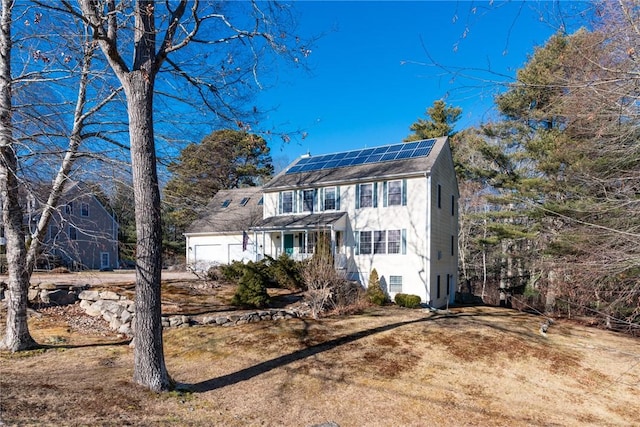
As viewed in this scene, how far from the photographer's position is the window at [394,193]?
16.5m

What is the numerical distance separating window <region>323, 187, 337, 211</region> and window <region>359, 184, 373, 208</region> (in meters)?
1.50

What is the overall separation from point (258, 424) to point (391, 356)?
402cm

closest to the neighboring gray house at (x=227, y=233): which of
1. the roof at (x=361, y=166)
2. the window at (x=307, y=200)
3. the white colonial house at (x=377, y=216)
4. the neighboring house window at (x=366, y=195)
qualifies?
the white colonial house at (x=377, y=216)

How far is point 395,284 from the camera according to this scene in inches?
642

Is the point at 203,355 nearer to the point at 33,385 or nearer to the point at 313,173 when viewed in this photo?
the point at 33,385

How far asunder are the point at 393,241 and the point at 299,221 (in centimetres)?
477

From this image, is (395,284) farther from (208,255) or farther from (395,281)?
(208,255)

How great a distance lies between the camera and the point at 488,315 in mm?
14758

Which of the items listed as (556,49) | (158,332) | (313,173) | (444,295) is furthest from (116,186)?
(556,49)

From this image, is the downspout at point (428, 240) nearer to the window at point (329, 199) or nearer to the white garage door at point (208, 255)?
the window at point (329, 199)

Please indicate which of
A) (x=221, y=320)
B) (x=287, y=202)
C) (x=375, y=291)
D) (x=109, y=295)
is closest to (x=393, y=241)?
(x=375, y=291)

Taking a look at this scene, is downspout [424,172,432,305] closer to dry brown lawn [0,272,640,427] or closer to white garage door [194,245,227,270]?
dry brown lawn [0,272,640,427]

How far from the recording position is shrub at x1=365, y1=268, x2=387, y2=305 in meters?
15.3

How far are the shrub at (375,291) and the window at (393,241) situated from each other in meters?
1.23
